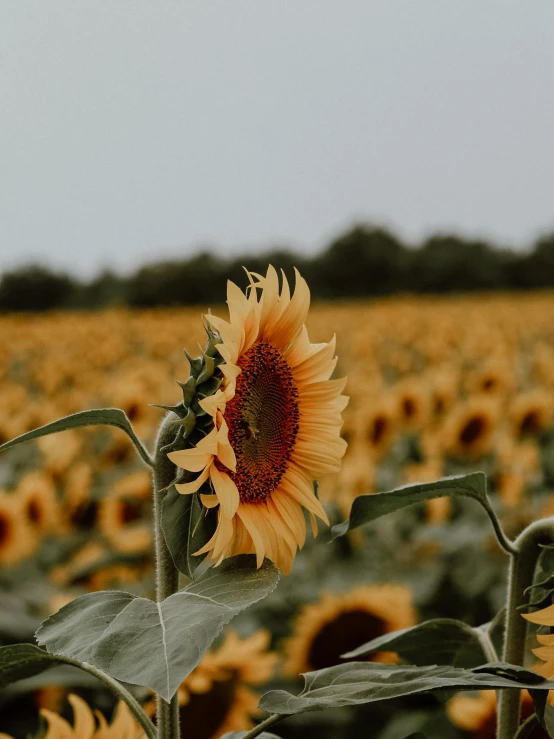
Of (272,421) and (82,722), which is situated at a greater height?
(272,421)

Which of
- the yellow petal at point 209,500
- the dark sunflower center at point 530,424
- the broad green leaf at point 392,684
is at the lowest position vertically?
the dark sunflower center at point 530,424

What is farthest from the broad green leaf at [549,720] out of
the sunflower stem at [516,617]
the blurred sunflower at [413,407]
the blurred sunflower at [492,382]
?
the blurred sunflower at [492,382]

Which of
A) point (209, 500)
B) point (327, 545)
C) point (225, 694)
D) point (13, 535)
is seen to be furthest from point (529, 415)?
point (209, 500)

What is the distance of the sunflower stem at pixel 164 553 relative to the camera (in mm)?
770

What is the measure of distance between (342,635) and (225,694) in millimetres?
875

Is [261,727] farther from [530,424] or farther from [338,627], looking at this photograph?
[530,424]

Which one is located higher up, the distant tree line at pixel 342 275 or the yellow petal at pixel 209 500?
the distant tree line at pixel 342 275

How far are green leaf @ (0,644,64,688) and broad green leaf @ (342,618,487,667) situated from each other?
32 cm

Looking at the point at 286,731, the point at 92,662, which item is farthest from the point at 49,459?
the point at 92,662

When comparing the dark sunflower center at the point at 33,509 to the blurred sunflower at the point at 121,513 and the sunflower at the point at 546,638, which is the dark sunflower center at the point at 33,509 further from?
the sunflower at the point at 546,638

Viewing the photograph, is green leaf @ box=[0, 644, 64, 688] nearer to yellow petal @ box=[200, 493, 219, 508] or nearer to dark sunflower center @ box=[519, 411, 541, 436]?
yellow petal @ box=[200, 493, 219, 508]

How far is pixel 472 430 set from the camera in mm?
4199

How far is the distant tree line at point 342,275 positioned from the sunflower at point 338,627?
3095 cm

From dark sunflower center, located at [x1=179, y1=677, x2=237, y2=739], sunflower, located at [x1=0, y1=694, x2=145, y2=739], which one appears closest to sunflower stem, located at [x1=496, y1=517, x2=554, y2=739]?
sunflower, located at [x1=0, y1=694, x2=145, y2=739]
